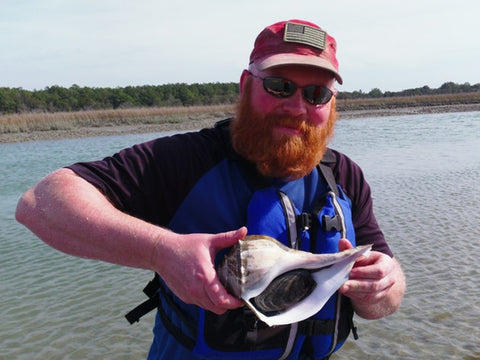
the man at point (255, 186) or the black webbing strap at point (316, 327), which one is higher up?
the man at point (255, 186)

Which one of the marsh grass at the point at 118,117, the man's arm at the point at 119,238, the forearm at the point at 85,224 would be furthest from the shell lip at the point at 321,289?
the marsh grass at the point at 118,117

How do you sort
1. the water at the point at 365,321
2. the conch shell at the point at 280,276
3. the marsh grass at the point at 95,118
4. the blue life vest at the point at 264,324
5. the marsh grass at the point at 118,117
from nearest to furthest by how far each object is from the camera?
the conch shell at the point at 280,276
the blue life vest at the point at 264,324
the water at the point at 365,321
the marsh grass at the point at 95,118
the marsh grass at the point at 118,117

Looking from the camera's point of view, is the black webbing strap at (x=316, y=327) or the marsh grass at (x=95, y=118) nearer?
the black webbing strap at (x=316, y=327)

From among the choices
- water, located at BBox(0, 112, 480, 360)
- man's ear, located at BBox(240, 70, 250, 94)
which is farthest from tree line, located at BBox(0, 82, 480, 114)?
man's ear, located at BBox(240, 70, 250, 94)

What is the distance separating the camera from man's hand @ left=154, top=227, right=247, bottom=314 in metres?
1.68

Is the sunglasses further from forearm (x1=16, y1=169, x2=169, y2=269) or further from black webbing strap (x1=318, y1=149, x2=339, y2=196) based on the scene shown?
forearm (x1=16, y1=169, x2=169, y2=269)

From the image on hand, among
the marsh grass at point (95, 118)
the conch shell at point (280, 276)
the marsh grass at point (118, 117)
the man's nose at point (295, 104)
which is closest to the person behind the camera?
the conch shell at point (280, 276)

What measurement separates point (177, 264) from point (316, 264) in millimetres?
600

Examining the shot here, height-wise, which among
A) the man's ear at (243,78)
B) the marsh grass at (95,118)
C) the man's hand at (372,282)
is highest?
the man's ear at (243,78)

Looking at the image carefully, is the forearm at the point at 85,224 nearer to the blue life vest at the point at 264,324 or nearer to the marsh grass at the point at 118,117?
the blue life vest at the point at 264,324

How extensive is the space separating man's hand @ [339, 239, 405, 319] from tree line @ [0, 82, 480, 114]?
65.3 m

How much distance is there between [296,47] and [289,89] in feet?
0.69

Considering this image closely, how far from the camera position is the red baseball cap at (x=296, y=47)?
237 centimetres

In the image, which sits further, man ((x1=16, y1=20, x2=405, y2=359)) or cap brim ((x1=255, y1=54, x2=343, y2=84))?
cap brim ((x1=255, y1=54, x2=343, y2=84))
